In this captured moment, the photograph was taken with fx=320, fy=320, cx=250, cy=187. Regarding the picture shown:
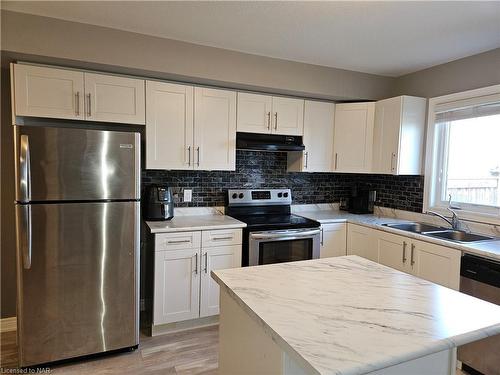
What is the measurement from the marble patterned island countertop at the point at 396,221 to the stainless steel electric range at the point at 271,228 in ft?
0.77

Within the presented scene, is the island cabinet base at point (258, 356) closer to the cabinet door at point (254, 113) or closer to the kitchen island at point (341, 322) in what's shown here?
the kitchen island at point (341, 322)

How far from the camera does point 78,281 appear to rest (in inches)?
86.7

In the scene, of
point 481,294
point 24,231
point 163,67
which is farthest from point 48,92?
point 481,294

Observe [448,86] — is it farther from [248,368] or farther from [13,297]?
[13,297]

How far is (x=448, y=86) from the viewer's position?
2.97m

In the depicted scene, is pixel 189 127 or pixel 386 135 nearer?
pixel 189 127

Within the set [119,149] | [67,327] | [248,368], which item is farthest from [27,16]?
[248,368]

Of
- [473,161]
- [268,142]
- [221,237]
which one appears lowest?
[221,237]

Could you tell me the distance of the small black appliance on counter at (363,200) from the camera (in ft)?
12.0

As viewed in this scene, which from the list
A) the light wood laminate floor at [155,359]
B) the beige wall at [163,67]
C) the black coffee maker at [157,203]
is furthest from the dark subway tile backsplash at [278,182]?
the light wood laminate floor at [155,359]

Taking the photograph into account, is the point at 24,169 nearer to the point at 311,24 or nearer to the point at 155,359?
the point at 155,359

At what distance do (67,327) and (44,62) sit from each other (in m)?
1.92

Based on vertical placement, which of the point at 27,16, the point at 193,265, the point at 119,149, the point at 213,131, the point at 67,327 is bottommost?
the point at 67,327

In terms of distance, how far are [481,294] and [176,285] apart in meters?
2.20
